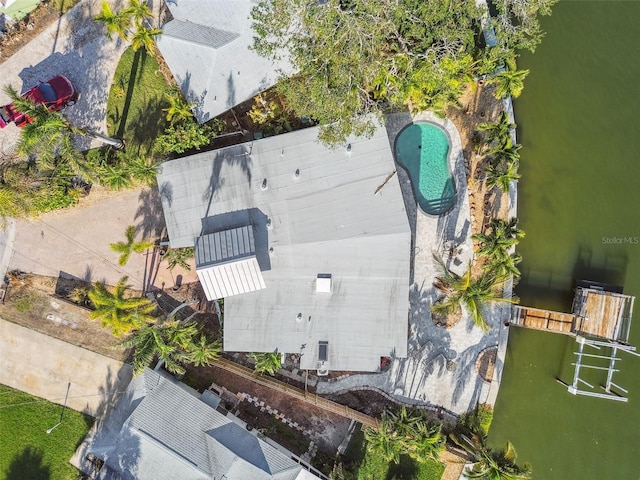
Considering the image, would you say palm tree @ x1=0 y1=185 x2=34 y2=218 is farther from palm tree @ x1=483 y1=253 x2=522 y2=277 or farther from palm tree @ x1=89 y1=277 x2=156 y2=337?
palm tree @ x1=483 y1=253 x2=522 y2=277

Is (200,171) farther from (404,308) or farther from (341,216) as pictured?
(404,308)

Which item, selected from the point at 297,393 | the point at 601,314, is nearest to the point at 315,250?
the point at 297,393

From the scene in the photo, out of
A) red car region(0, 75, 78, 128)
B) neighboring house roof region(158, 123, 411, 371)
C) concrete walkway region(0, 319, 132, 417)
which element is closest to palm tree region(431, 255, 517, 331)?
neighboring house roof region(158, 123, 411, 371)

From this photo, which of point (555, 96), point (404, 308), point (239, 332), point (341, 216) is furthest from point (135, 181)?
point (555, 96)

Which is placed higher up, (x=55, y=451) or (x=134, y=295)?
(x=134, y=295)

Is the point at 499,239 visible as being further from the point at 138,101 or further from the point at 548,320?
the point at 138,101

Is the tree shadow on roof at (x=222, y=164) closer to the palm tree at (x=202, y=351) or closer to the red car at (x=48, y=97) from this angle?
the palm tree at (x=202, y=351)
